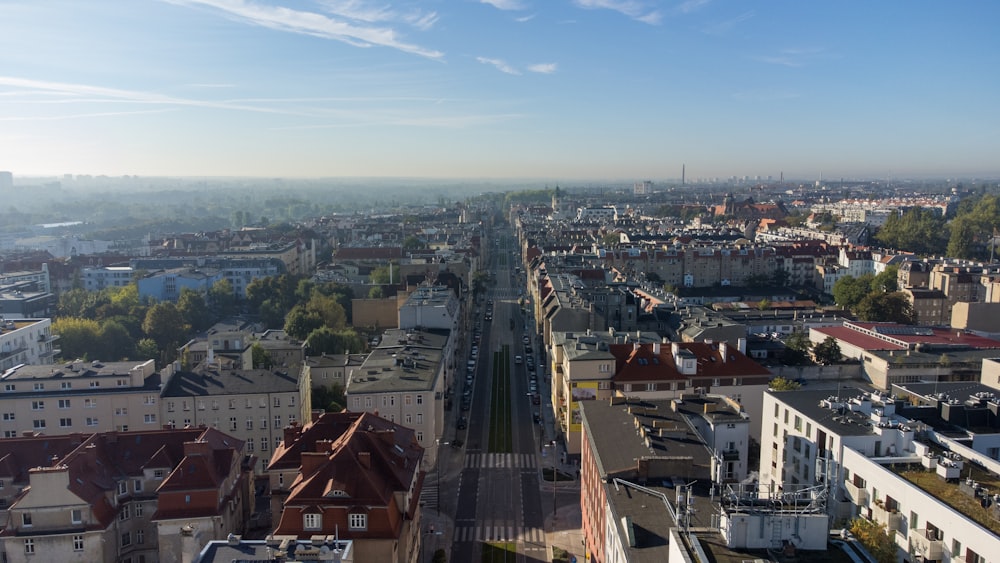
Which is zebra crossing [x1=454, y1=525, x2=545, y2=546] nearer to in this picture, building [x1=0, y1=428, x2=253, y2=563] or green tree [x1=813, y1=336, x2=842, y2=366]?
building [x1=0, y1=428, x2=253, y2=563]

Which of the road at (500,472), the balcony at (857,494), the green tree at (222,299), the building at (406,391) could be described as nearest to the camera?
the balcony at (857,494)

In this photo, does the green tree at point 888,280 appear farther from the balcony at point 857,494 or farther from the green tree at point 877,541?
the green tree at point 877,541

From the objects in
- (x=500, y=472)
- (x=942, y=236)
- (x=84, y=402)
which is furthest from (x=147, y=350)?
(x=942, y=236)

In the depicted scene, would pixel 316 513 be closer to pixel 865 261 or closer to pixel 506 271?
pixel 865 261

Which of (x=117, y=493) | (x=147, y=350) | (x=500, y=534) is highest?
(x=117, y=493)

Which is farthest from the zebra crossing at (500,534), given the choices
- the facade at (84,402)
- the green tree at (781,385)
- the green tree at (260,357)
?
the green tree at (260,357)

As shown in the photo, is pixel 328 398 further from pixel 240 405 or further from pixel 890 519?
pixel 890 519

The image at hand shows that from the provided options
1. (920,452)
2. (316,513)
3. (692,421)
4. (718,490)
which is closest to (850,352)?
(692,421)
